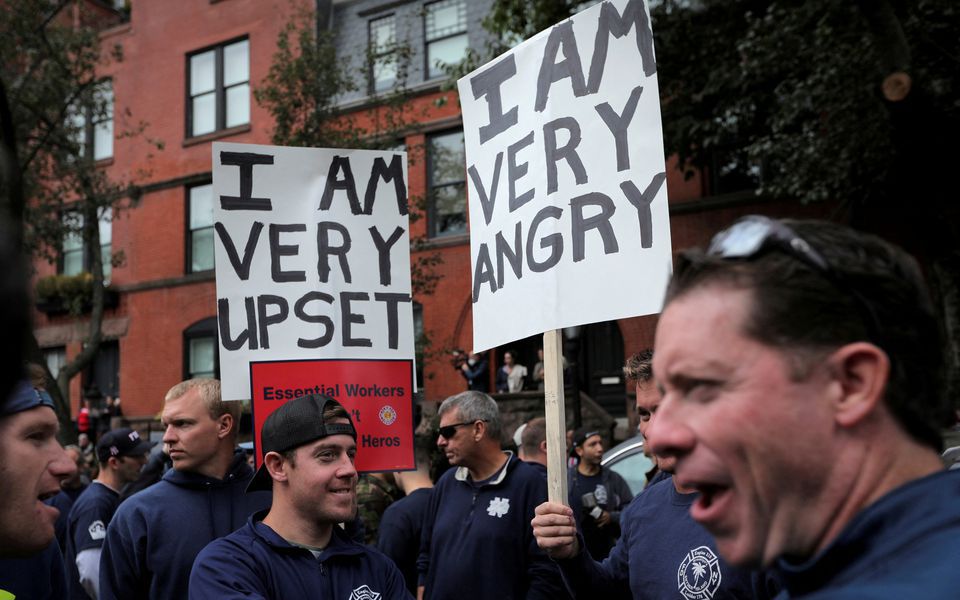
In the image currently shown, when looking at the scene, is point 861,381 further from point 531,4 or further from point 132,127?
point 132,127

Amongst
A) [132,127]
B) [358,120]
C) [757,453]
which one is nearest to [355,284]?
[757,453]

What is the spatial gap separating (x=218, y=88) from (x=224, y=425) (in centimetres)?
1996

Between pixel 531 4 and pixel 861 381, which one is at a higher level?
pixel 531 4

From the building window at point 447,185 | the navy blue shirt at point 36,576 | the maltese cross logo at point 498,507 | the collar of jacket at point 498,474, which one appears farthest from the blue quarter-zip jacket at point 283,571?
the building window at point 447,185

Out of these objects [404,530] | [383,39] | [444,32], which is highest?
[383,39]

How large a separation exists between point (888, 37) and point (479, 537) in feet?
24.4

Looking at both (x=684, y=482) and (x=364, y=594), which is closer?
(x=684, y=482)

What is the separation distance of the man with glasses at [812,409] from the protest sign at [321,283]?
343cm

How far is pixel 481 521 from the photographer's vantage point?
4.91 m

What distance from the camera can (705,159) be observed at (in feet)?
48.0

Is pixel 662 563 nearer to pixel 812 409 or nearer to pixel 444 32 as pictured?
pixel 812 409

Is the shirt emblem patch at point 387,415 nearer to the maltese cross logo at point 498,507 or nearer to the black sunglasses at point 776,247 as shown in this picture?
the maltese cross logo at point 498,507

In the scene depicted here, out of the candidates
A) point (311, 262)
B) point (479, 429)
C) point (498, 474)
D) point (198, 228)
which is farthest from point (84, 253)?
point (498, 474)

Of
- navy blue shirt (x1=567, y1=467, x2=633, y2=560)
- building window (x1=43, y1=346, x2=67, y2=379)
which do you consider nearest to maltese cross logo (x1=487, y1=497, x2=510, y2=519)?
navy blue shirt (x1=567, y1=467, x2=633, y2=560)
